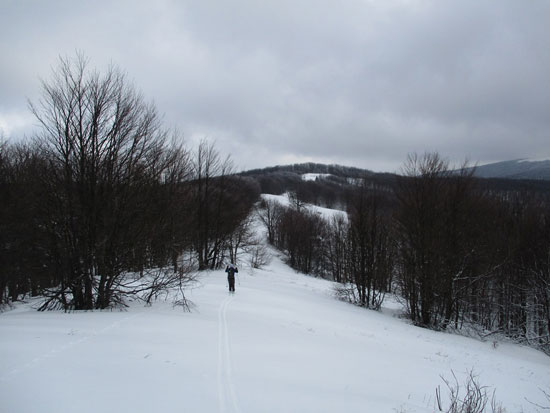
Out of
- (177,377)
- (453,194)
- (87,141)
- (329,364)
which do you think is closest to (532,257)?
(453,194)

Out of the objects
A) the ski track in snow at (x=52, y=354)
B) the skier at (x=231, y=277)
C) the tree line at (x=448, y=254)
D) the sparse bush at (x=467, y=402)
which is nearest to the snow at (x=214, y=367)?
the ski track in snow at (x=52, y=354)

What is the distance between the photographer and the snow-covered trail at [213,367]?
4.04 m

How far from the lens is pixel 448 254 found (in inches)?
703

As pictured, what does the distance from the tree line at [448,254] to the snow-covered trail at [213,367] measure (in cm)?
751

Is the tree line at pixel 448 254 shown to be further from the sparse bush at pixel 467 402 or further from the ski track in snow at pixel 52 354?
the ski track in snow at pixel 52 354

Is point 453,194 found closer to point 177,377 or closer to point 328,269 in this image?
point 177,377

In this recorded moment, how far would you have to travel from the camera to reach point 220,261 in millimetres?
29438

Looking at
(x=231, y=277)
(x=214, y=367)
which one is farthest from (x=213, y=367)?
(x=231, y=277)

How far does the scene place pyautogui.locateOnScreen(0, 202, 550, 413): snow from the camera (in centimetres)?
404

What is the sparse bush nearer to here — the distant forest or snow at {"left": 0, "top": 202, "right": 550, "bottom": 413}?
snow at {"left": 0, "top": 202, "right": 550, "bottom": 413}

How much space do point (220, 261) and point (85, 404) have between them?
26.1 metres

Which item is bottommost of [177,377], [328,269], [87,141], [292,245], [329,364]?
[328,269]

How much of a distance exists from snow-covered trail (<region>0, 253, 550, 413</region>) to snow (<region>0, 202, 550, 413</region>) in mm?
24

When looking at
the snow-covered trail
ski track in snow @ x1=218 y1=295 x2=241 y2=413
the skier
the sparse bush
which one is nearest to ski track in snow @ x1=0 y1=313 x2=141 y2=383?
the snow-covered trail
